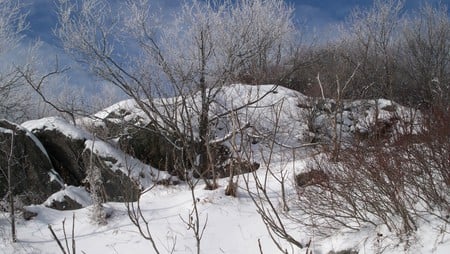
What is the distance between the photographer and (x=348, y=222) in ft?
16.1

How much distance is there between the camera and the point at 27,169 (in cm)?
977

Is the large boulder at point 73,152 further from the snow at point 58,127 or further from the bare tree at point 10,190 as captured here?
the bare tree at point 10,190

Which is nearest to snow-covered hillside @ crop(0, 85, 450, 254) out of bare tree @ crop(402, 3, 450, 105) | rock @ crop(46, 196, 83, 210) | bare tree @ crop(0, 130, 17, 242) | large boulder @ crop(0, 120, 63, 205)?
rock @ crop(46, 196, 83, 210)

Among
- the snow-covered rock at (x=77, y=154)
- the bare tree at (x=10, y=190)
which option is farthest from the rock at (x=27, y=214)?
the snow-covered rock at (x=77, y=154)

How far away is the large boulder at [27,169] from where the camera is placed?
9.46 meters

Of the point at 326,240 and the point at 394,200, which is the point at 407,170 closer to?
the point at 394,200

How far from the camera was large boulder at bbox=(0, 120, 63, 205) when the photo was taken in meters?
9.46

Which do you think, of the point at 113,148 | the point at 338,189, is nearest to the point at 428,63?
the point at 113,148

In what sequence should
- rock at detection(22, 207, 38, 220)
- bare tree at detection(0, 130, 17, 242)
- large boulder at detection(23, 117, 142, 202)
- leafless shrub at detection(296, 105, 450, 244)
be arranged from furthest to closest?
large boulder at detection(23, 117, 142, 202), rock at detection(22, 207, 38, 220), bare tree at detection(0, 130, 17, 242), leafless shrub at detection(296, 105, 450, 244)

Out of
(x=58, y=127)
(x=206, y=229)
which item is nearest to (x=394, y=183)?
(x=206, y=229)

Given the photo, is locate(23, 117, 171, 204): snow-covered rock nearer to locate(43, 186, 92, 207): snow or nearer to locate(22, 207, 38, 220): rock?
locate(43, 186, 92, 207): snow

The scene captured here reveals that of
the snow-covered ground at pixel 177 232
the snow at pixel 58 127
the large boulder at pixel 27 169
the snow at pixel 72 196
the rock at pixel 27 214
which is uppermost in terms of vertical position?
the snow at pixel 58 127

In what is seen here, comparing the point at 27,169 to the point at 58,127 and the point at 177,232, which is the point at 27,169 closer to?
the point at 58,127

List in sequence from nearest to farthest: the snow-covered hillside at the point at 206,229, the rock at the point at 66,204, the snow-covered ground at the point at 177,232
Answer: the snow-covered hillside at the point at 206,229
the snow-covered ground at the point at 177,232
the rock at the point at 66,204
